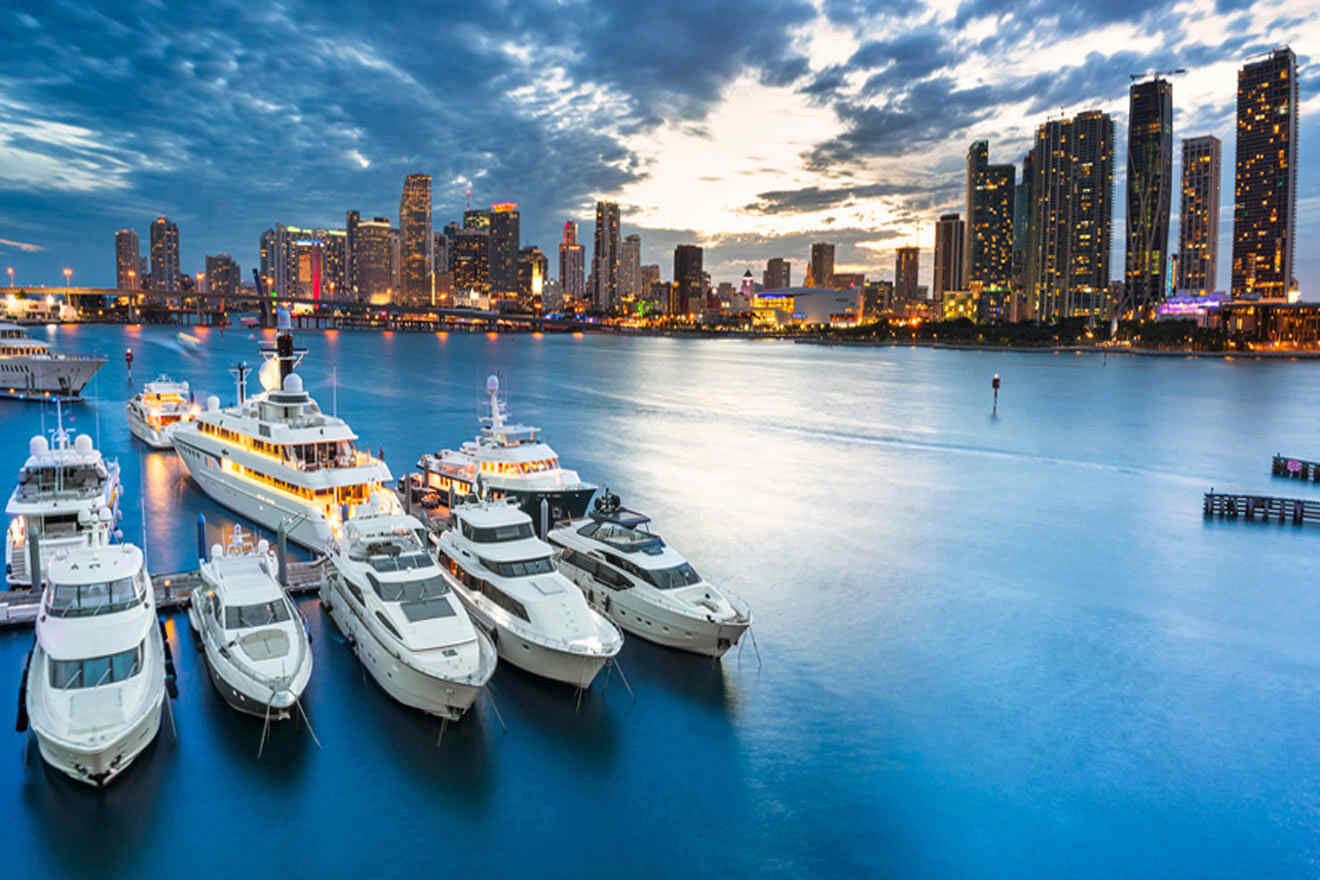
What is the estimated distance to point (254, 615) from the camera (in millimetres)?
17391

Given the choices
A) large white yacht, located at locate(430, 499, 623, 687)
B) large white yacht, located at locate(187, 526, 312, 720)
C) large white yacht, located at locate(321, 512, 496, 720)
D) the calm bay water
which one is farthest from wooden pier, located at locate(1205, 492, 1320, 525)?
large white yacht, located at locate(187, 526, 312, 720)

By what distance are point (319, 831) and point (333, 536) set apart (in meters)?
13.7

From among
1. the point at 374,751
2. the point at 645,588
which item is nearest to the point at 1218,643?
the point at 645,588

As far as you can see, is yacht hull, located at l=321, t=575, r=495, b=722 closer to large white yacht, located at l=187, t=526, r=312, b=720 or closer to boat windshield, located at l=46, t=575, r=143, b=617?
large white yacht, located at l=187, t=526, r=312, b=720

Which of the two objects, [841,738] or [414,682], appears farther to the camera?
[841,738]

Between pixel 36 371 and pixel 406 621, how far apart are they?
71086mm

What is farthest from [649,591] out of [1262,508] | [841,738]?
[1262,508]

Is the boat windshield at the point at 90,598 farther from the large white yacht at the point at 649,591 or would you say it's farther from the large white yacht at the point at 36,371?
the large white yacht at the point at 36,371

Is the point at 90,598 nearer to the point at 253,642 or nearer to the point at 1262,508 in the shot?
the point at 253,642

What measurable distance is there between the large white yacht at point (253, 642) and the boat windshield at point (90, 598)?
1.84m

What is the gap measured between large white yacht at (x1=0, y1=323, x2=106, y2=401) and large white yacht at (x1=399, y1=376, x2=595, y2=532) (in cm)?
5314

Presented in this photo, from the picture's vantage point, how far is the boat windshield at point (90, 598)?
51.7ft

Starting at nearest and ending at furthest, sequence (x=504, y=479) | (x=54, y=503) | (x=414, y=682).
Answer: (x=414, y=682) → (x=54, y=503) → (x=504, y=479)

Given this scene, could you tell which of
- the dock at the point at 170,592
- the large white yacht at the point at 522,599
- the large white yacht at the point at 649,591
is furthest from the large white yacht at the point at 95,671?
the large white yacht at the point at 649,591
